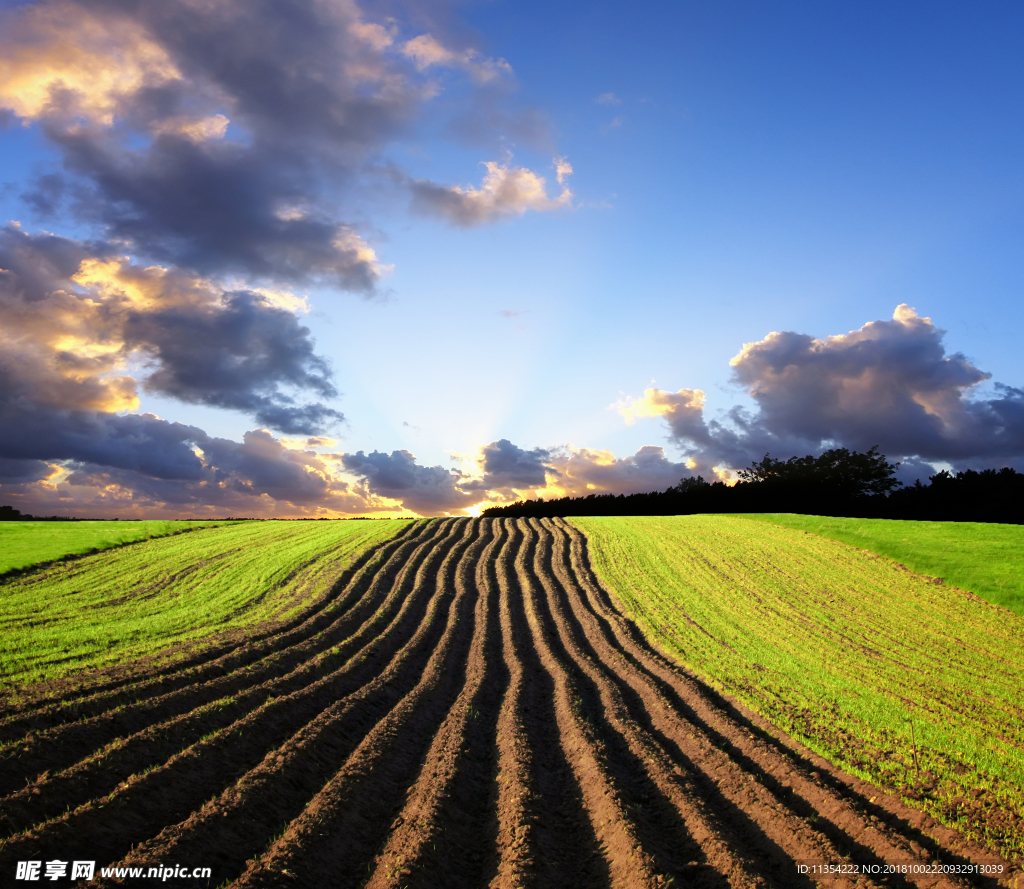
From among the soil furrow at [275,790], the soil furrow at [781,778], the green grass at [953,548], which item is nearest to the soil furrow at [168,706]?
the soil furrow at [275,790]

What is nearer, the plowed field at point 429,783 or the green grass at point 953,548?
the plowed field at point 429,783

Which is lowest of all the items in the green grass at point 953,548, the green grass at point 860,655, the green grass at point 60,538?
the green grass at point 860,655

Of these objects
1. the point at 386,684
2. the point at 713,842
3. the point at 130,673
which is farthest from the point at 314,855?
the point at 130,673

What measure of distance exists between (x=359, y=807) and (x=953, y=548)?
90.9 ft

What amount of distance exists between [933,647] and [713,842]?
12630 millimetres

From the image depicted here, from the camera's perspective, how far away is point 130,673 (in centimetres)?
1017

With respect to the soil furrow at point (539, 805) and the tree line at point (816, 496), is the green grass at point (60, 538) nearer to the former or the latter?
the soil furrow at point (539, 805)

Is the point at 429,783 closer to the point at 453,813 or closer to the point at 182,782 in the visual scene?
the point at 453,813

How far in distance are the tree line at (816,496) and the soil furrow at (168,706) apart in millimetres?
48673

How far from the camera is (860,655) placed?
46.4ft

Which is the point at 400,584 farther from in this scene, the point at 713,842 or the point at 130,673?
the point at 713,842

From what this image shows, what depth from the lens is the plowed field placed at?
586 centimetres

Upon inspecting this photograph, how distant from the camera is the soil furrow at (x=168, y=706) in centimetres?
698

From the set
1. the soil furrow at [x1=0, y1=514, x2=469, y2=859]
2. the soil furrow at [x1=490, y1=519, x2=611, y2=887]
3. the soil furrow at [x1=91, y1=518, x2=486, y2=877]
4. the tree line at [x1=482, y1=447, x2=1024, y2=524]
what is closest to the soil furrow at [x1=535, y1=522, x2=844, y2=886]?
the soil furrow at [x1=490, y1=519, x2=611, y2=887]
